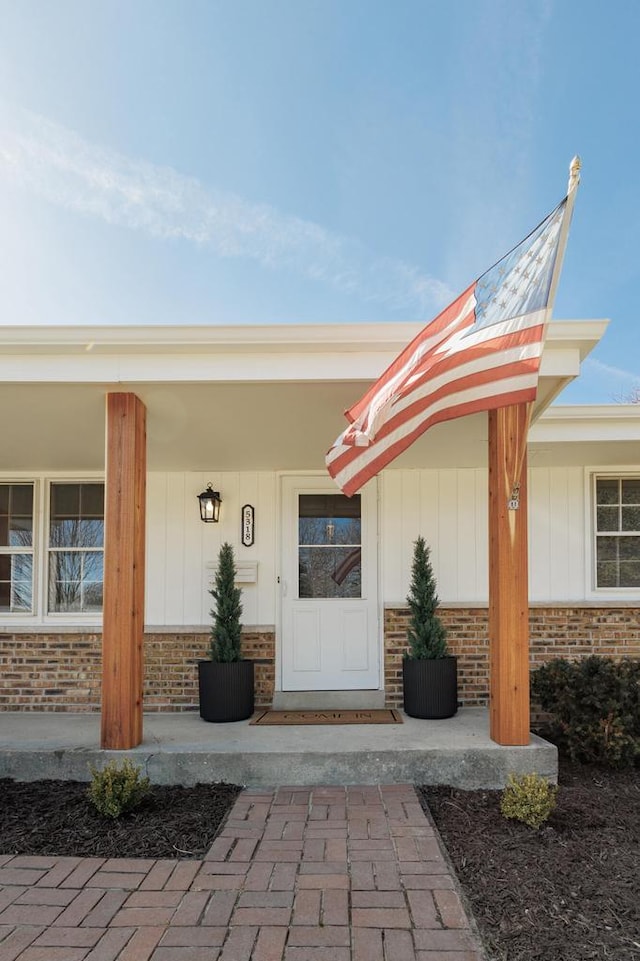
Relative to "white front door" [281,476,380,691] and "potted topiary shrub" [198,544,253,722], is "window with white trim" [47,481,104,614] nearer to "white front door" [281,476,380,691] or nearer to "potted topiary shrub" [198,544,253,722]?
"potted topiary shrub" [198,544,253,722]

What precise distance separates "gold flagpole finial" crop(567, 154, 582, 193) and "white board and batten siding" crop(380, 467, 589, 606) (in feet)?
12.7

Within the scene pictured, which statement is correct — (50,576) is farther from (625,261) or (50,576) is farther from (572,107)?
(625,261)

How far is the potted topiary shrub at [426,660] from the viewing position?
565 cm

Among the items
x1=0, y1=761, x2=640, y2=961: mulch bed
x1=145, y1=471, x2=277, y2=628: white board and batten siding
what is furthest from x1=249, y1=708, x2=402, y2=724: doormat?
x1=0, y1=761, x2=640, y2=961: mulch bed

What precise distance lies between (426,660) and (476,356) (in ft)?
11.4

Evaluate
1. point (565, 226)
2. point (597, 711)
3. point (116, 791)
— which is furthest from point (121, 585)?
point (597, 711)

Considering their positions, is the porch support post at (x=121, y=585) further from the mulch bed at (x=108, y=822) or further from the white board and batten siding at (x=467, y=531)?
the white board and batten siding at (x=467, y=531)

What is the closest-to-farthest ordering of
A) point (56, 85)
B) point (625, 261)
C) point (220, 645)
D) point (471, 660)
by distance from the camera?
point (220, 645), point (471, 660), point (56, 85), point (625, 261)

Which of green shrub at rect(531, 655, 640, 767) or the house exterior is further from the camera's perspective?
the house exterior

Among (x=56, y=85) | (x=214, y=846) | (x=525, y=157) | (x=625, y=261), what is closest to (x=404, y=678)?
(x=214, y=846)

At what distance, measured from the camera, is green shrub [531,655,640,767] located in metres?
4.93

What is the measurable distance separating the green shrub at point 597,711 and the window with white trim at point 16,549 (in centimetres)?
500

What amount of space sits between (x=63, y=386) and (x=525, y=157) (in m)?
10.5

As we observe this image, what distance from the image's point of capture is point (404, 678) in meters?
5.88
